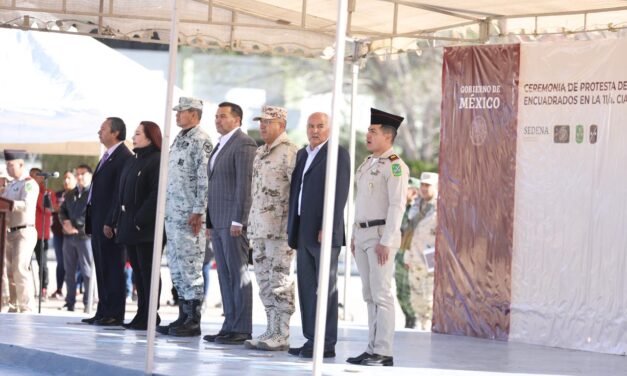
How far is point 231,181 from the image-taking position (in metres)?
12.0

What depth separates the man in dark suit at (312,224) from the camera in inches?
420

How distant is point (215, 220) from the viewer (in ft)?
39.3

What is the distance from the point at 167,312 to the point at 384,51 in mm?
5476

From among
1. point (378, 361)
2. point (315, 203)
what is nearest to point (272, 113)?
point (315, 203)

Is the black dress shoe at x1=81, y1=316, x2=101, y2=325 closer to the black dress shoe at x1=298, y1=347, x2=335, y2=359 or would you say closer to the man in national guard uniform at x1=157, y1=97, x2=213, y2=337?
the man in national guard uniform at x1=157, y1=97, x2=213, y2=337

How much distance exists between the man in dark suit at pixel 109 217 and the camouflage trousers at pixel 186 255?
1.05 meters

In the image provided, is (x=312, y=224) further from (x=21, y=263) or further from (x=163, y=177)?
(x=21, y=263)

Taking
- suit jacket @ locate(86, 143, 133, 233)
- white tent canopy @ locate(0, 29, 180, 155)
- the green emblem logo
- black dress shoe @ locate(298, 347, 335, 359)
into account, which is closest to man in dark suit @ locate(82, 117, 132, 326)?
suit jacket @ locate(86, 143, 133, 233)

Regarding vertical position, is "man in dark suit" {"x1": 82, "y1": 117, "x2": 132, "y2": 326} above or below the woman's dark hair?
below

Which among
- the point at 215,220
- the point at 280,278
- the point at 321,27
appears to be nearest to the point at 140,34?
the point at 321,27

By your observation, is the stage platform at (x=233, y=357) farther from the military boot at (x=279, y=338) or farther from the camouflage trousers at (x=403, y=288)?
the camouflage trousers at (x=403, y=288)

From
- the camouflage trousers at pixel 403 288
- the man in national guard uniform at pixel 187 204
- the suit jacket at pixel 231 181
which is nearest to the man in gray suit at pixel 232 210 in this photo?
the suit jacket at pixel 231 181

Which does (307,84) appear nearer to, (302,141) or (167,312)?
(302,141)

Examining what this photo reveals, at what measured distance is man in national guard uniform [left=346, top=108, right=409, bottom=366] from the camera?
1031cm
